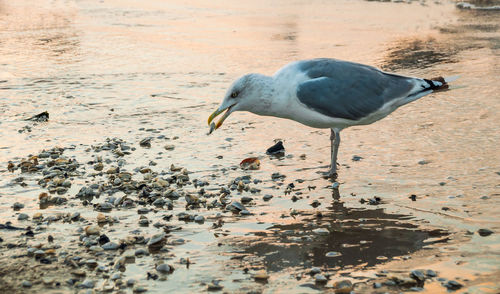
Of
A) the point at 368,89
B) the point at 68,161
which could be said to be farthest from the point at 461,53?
the point at 68,161

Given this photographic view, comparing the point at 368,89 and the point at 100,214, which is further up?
the point at 368,89

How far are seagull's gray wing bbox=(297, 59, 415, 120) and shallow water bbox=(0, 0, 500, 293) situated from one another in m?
0.67

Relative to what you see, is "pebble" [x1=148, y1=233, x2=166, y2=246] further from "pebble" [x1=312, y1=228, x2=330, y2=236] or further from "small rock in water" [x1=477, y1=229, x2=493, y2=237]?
"small rock in water" [x1=477, y1=229, x2=493, y2=237]

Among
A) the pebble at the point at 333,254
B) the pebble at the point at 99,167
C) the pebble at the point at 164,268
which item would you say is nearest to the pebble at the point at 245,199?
the pebble at the point at 333,254

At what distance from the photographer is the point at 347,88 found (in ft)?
24.8

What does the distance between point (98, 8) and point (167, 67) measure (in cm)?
912

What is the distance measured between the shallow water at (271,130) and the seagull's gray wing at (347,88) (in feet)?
2.21

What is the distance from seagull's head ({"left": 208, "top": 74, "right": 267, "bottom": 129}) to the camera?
7.10 metres

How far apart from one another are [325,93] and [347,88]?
314 millimetres

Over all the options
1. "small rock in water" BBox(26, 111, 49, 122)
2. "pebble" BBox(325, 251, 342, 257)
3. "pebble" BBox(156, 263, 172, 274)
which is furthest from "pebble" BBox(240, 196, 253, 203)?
"small rock in water" BBox(26, 111, 49, 122)

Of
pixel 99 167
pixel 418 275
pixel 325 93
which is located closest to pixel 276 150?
pixel 325 93

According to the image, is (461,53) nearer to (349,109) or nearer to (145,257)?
(349,109)

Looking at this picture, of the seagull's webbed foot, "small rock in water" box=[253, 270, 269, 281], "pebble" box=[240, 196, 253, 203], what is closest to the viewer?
"small rock in water" box=[253, 270, 269, 281]

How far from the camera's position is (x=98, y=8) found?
21.2m
